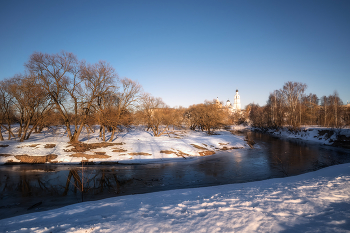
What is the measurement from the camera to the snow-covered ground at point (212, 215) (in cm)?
498

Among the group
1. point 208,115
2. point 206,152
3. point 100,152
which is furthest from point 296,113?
point 100,152

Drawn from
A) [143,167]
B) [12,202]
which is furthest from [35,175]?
[143,167]

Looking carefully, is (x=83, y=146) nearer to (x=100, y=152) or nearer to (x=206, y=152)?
(x=100, y=152)

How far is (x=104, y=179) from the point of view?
507 inches

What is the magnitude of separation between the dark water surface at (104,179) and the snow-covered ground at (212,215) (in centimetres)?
288

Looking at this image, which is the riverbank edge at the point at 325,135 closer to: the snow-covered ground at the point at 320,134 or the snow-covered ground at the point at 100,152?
the snow-covered ground at the point at 320,134

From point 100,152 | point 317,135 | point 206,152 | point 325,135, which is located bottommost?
point 206,152

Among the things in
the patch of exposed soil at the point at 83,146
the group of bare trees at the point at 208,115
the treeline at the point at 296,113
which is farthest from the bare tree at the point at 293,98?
the patch of exposed soil at the point at 83,146

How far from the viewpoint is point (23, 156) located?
59.9ft

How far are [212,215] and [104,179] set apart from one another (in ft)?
30.9

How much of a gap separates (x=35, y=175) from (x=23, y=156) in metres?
6.21

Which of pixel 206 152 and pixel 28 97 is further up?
pixel 28 97

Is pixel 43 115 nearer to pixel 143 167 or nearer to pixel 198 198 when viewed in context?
pixel 143 167

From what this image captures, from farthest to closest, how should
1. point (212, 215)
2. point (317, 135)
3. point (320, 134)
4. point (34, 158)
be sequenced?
point (317, 135) < point (320, 134) < point (34, 158) < point (212, 215)
